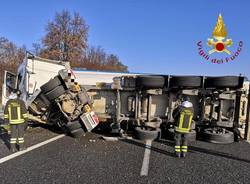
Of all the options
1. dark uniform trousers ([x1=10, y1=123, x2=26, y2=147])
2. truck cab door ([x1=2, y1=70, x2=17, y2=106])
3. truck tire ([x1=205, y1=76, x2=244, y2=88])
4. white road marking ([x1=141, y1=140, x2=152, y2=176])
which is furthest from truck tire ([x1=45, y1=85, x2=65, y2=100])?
truck tire ([x1=205, y1=76, x2=244, y2=88])

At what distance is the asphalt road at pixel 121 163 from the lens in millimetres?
3752

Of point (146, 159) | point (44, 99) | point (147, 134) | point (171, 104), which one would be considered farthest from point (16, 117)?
point (171, 104)

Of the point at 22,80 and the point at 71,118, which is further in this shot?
the point at 22,80

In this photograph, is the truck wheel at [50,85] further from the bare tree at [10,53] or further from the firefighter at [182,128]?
the bare tree at [10,53]

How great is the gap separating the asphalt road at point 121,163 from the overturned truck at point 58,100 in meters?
0.60

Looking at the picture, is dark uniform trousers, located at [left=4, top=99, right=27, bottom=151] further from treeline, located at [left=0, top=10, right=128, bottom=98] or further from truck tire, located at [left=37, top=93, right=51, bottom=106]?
treeline, located at [left=0, top=10, right=128, bottom=98]

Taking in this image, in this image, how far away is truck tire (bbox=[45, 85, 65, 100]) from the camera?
618cm

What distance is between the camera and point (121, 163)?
4465 mm

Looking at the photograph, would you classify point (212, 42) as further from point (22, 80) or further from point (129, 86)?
point (22, 80)

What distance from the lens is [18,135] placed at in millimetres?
5312

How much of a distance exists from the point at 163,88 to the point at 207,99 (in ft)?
4.72

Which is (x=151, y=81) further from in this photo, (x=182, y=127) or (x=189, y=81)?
(x=182, y=127)

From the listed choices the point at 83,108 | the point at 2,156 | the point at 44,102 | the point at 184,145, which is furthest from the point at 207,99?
the point at 2,156

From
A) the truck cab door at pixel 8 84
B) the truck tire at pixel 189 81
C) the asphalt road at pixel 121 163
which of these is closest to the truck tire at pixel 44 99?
the asphalt road at pixel 121 163
